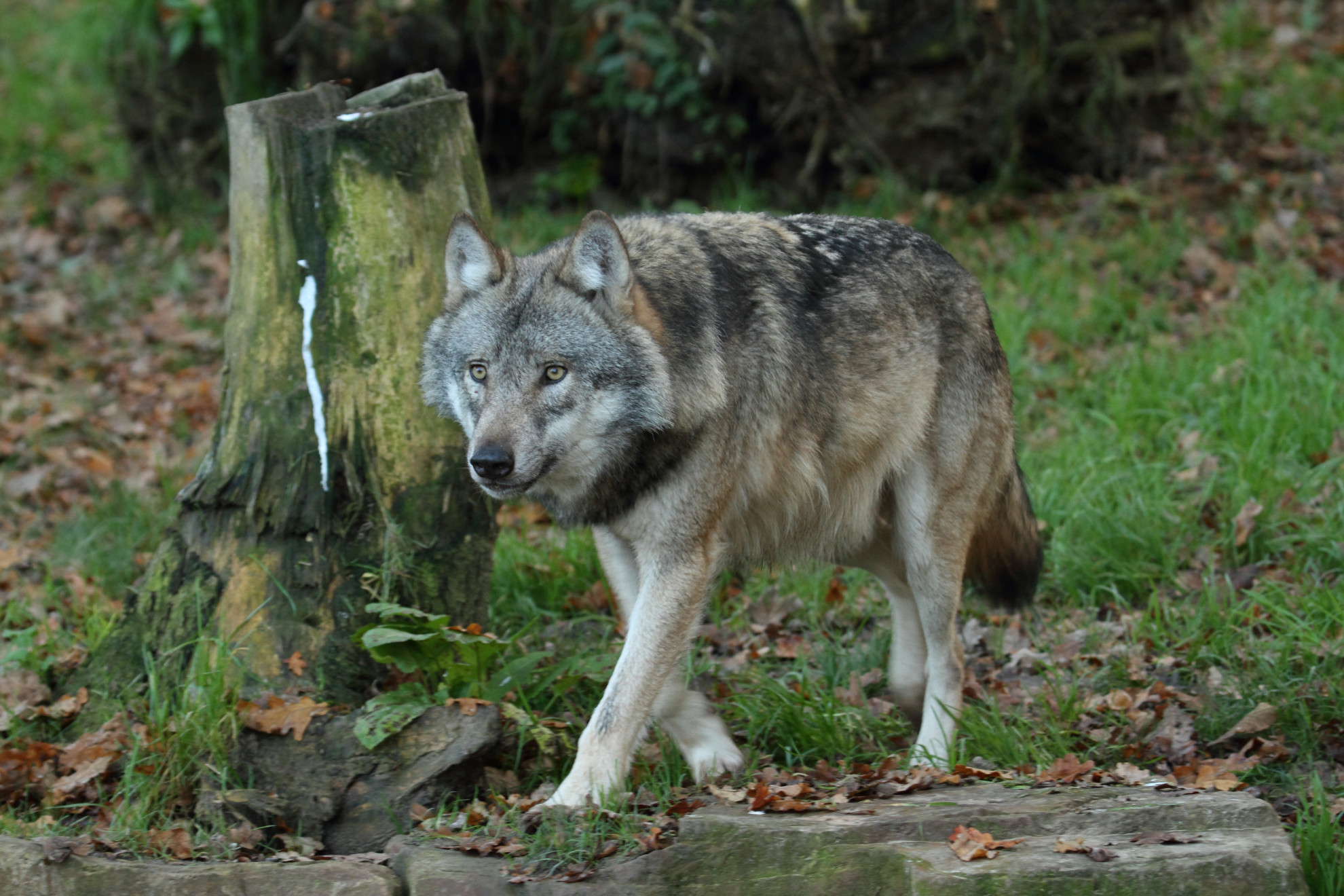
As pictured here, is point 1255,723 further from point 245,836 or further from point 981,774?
point 245,836

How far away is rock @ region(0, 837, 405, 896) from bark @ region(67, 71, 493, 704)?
877mm

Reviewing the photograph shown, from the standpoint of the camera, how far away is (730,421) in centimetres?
381

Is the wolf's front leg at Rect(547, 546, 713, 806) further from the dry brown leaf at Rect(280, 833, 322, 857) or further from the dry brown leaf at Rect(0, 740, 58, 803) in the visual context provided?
the dry brown leaf at Rect(0, 740, 58, 803)

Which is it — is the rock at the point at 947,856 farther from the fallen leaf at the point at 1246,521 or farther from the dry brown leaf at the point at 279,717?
the fallen leaf at the point at 1246,521

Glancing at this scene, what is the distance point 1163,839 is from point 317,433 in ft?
9.90

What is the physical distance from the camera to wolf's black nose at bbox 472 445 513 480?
3387 millimetres

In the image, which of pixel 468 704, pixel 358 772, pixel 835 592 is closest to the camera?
pixel 358 772

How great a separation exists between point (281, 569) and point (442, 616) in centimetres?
72

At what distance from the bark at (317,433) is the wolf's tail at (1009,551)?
2.12 meters

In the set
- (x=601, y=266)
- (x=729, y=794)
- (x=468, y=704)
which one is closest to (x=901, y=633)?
(x=729, y=794)

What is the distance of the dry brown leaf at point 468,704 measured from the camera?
3.82 meters

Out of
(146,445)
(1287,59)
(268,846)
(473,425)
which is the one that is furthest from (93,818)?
(1287,59)

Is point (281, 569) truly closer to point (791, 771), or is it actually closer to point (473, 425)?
point (473, 425)

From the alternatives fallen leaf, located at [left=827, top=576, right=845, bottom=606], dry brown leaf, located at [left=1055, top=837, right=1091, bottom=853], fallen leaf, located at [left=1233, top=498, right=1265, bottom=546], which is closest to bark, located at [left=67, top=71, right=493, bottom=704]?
fallen leaf, located at [left=827, top=576, right=845, bottom=606]
